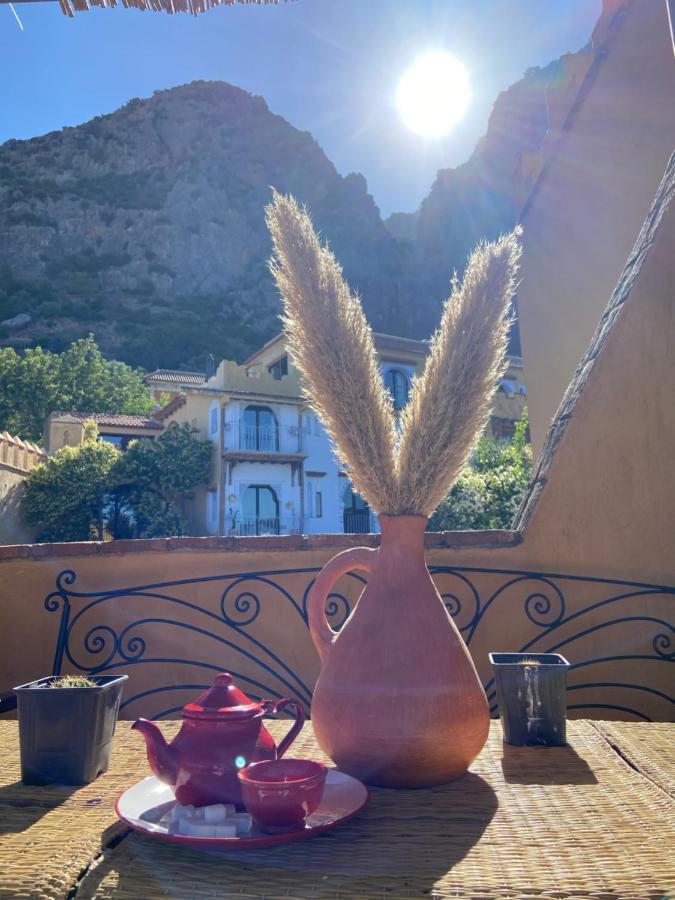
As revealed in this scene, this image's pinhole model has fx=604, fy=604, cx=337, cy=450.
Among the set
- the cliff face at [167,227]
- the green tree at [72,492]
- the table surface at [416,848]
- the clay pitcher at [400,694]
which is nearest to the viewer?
the table surface at [416,848]

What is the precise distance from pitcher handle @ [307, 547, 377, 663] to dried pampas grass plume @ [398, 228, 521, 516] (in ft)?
0.38

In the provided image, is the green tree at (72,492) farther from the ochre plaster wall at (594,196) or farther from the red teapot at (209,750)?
the red teapot at (209,750)

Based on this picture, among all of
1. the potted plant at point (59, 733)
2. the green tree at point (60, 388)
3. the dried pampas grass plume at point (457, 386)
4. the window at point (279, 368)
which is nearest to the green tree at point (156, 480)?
the window at point (279, 368)

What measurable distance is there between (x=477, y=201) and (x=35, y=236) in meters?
35.3

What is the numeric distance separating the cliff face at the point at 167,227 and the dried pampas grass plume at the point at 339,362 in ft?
120

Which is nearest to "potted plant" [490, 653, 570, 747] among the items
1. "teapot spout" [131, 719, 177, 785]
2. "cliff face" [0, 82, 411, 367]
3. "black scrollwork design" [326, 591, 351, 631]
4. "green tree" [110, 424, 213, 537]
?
"teapot spout" [131, 719, 177, 785]

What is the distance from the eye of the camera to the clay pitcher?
0.91 metres

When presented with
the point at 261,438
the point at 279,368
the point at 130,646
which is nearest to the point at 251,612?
the point at 130,646

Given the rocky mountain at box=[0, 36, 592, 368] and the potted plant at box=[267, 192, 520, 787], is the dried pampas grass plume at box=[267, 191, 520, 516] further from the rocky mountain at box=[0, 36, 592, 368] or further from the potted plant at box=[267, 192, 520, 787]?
the rocky mountain at box=[0, 36, 592, 368]

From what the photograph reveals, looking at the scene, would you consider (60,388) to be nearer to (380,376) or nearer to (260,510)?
(260,510)

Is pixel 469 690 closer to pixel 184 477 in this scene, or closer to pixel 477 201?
pixel 184 477

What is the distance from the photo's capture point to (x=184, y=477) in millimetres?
17297

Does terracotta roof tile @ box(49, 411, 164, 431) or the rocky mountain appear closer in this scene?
terracotta roof tile @ box(49, 411, 164, 431)

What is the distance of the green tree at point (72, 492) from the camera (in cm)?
1450
